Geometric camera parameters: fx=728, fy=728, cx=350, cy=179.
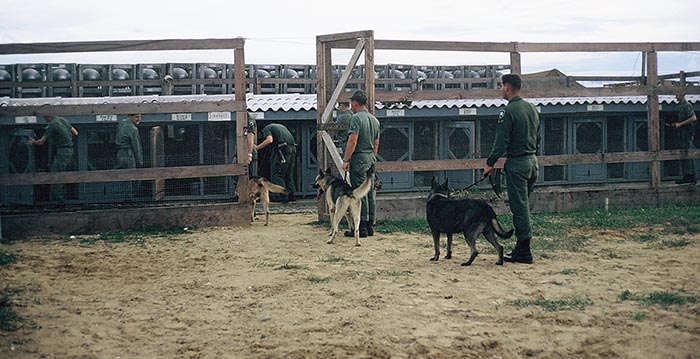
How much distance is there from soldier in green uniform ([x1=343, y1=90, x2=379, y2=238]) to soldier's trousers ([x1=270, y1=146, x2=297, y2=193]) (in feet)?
14.3

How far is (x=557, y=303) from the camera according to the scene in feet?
21.3

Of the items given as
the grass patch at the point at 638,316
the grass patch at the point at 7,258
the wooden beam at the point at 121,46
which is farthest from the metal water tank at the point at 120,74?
the grass patch at the point at 638,316

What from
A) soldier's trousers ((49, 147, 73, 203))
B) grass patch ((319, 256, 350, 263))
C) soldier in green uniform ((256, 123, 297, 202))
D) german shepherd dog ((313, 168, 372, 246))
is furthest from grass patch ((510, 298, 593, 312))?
soldier's trousers ((49, 147, 73, 203))

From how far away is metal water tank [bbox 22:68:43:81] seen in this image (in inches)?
683

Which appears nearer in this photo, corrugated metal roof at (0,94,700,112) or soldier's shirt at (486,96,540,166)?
soldier's shirt at (486,96,540,166)

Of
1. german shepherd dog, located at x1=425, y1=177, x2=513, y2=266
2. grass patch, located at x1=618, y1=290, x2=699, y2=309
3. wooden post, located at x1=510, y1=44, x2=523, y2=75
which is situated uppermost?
wooden post, located at x1=510, y1=44, x2=523, y2=75

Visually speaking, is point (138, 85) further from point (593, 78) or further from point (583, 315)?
point (583, 315)

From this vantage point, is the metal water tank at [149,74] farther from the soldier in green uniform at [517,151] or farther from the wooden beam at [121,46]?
the soldier in green uniform at [517,151]

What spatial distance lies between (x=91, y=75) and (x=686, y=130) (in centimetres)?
1362

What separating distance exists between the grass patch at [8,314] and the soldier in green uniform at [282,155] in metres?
8.05

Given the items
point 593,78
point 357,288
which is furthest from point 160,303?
point 593,78

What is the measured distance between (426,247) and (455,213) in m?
1.48

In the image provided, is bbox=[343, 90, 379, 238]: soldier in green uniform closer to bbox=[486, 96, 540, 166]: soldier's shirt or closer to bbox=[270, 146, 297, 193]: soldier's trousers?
bbox=[486, 96, 540, 166]: soldier's shirt

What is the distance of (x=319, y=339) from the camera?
5.52 meters
